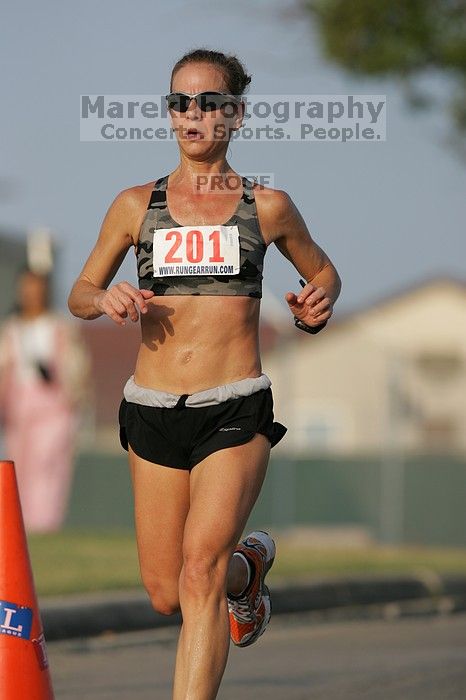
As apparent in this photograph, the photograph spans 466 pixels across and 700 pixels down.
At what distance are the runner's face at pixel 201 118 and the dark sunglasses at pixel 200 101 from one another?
0.01 m

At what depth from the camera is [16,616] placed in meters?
5.21

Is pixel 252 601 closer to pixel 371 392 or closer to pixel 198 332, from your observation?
pixel 198 332

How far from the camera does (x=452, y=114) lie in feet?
61.4

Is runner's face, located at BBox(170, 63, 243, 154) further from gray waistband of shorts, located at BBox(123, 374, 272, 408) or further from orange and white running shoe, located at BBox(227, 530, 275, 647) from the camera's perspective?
orange and white running shoe, located at BBox(227, 530, 275, 647)

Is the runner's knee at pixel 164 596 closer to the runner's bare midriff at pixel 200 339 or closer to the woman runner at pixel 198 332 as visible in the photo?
the woman runner at pixel 198 332

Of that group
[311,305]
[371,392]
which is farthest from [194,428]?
[371,392]

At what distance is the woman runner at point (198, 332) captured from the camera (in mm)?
5184

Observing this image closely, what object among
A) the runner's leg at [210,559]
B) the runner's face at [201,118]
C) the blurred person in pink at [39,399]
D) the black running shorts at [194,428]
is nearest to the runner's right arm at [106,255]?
the runner's face at [201,118]

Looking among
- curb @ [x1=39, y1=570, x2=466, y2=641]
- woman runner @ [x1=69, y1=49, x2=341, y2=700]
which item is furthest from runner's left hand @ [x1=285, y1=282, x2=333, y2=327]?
curb @ [x1=39, y1=570, x2=466, y2=641]

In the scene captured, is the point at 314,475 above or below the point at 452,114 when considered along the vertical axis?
below

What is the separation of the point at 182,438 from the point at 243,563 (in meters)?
0.59

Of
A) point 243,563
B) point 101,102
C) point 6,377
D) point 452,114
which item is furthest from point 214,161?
point 452,114

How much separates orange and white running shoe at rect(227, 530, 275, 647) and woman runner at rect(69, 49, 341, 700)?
0.61 feet

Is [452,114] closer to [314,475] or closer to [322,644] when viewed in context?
[314,475]
